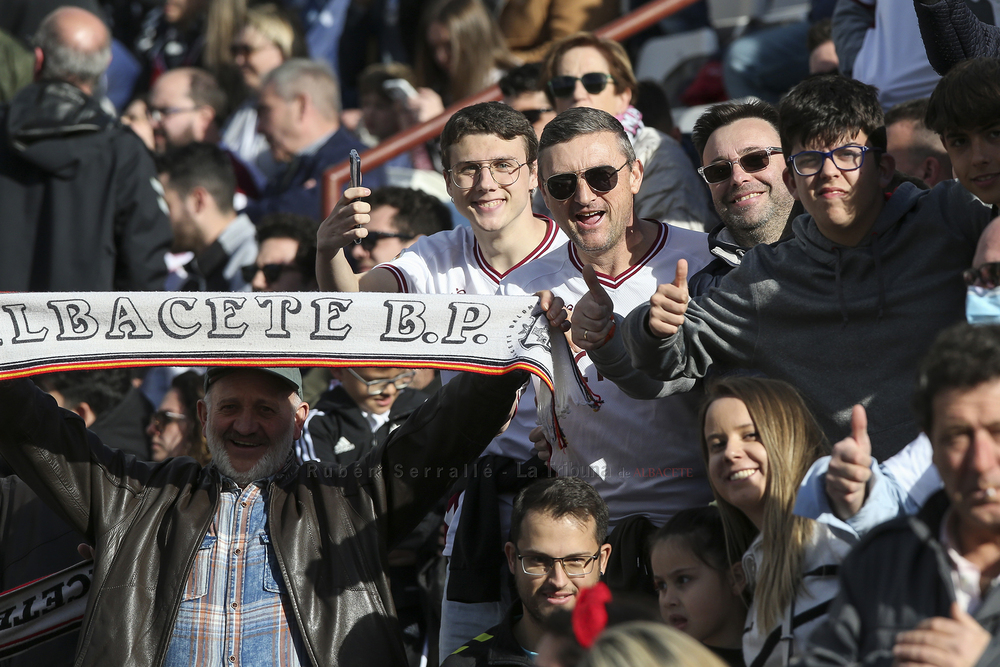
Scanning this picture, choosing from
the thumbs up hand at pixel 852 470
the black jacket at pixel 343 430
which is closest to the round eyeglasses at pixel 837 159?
the thumbs up hand at pixel 852 470

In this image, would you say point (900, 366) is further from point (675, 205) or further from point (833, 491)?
point (675, 205)

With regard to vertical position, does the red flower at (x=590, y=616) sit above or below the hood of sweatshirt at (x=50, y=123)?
below

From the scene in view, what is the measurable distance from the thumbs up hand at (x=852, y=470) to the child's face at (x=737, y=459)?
0.34 meters

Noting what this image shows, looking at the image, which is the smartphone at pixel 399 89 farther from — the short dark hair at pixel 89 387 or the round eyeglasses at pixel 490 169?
the round eyeglasses at pixel 490 169

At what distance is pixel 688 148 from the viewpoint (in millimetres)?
5566

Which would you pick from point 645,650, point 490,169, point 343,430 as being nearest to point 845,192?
point 490,169

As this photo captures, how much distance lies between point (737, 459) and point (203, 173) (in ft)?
16.5

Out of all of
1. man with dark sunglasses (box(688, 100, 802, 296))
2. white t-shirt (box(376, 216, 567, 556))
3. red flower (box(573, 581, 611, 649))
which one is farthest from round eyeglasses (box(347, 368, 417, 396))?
red flower (box(573, 581, 611, 649))

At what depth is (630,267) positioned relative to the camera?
421cm

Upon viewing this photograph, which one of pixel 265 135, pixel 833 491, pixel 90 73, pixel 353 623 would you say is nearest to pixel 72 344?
pixel 353 623

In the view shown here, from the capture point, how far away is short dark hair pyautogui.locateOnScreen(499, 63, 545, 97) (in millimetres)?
6164

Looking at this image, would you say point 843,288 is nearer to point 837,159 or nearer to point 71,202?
point 837,159

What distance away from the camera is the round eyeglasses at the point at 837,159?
3527 mm

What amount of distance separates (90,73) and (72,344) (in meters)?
3.68
